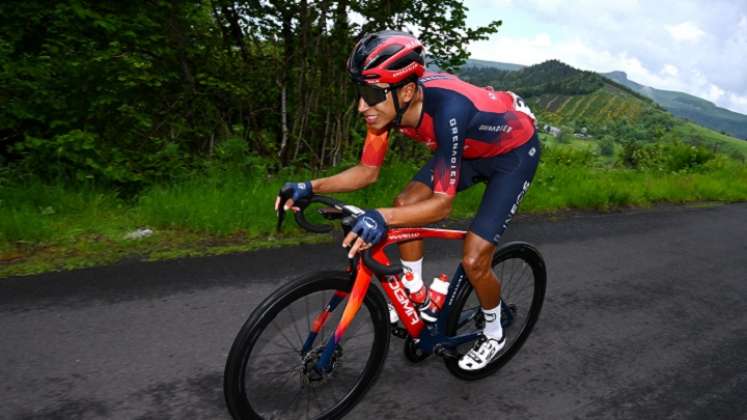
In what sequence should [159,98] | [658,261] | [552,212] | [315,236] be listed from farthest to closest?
1. [552,212]
2. [159,98]
3. [658,261]
4. [315,236]

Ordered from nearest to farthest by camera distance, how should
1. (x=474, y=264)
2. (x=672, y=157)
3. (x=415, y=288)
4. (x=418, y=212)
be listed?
1. (x=418, y=212)
2. (x=474, y=264)
3. (x=415, y=288)
4. (x=672, y=157)

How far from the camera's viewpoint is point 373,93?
8.45 feet

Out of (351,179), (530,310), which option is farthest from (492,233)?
(530,310)

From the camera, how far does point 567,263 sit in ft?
→ 18.1

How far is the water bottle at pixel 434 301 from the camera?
9.98ft

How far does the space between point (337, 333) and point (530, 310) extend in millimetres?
1655

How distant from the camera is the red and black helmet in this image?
8.20 ft

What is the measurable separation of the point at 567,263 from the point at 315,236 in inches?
105

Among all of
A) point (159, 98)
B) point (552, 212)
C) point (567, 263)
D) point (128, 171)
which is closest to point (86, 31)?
point (159, 98)

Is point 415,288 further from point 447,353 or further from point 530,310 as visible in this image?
point 530,310

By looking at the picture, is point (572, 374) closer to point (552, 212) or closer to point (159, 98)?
point (552, 212)

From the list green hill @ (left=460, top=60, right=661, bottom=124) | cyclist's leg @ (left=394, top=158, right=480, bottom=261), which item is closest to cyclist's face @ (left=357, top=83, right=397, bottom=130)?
cyclist's leg @ (left=394, top=158, right=480, bottom=261)

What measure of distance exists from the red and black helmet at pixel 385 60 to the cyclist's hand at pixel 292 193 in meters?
0.59

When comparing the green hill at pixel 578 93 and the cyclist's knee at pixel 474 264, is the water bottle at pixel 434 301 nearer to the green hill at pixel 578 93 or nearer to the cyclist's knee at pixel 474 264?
the cyclist's knee at pixel 474 264
